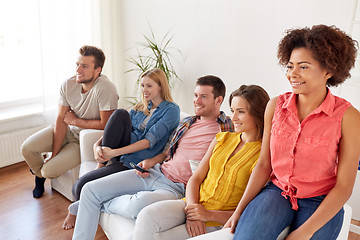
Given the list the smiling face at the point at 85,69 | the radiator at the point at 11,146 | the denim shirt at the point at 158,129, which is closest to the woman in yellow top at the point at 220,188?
the denim shirt at the point at 158,129

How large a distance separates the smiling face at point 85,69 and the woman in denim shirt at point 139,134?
50 cm

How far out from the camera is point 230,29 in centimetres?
291

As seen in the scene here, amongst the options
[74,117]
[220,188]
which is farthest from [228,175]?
[74,117]

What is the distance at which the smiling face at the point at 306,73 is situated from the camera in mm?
1317

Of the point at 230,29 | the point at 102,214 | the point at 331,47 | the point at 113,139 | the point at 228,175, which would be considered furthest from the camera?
the point at 230,29

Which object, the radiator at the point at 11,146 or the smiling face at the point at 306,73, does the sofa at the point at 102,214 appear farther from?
the radiator at the point at 11,146

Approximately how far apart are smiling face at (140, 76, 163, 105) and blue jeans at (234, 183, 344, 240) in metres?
1.17

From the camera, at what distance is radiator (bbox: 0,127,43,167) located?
10.7ft

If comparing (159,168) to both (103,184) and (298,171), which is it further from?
(298,171)

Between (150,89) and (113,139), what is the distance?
1.36 ft

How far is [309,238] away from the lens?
4.35ft

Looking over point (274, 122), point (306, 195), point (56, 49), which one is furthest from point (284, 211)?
point (56, 49)

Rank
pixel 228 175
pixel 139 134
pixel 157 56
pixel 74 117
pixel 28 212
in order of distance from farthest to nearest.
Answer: pixel 157 56 < pixel 74 117 < pixel 28 212 < pixel 139 134 < pixel 228 175

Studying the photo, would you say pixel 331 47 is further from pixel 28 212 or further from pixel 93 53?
pixel 28 212
